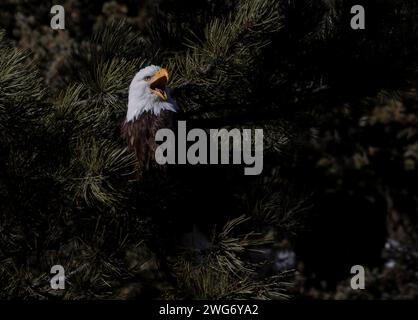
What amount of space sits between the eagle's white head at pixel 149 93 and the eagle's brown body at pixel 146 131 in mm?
20

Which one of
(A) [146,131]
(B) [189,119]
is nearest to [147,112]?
(A) [146,131]

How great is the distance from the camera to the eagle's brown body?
3055 mm

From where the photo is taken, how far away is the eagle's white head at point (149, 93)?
9.82ft

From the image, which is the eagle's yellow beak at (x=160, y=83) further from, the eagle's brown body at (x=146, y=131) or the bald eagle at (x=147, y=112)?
the eagle's brown body at (x=146, y=131)

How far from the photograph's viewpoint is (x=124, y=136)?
3066 mm

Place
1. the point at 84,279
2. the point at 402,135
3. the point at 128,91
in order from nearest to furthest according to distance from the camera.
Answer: the point at 84,279 < the point at 128,91 < the point at 402,135

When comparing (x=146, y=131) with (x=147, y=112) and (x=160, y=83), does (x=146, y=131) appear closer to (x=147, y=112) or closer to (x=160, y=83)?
(x=147, y=112)

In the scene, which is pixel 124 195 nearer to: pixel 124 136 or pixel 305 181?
pixel 124 136

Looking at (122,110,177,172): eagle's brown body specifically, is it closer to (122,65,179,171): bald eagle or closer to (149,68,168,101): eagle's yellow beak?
(122,65,179,171): bald eagle

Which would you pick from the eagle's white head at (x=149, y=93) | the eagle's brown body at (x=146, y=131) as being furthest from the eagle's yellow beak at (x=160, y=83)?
the eagle's brown body at (x=146, y=131)

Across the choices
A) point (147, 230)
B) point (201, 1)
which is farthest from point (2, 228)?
point (201, 1)

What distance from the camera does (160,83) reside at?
2.98m

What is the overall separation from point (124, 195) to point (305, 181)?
3828 mm

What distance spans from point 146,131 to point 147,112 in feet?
0.24
